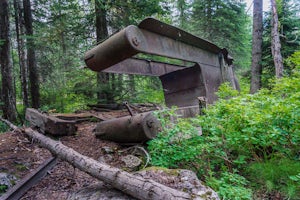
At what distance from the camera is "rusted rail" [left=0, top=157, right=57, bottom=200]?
296cm

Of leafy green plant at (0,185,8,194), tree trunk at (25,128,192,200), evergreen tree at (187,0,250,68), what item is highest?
evergreen tree at (187,0,250,68)

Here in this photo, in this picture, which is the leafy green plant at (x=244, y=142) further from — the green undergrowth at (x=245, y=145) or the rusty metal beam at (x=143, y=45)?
the rusty metal beam at (x=143, y=45)

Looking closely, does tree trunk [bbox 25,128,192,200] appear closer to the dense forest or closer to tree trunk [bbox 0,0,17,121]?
the dense forest

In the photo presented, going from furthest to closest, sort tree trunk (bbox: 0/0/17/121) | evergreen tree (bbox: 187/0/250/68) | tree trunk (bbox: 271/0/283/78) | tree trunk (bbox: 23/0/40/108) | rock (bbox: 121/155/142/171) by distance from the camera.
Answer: evergreen tree (bbox: 187/0/250/68), tree trunk (bbox: 23/0/40/108), tree trunk (bbox: 0/0/17/121), tree trunk (bbox: 271/0/283/78), rock (bbox: 121/155/142/171)

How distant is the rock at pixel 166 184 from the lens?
7.54ft

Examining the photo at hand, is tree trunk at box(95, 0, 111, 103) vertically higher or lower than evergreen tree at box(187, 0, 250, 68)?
lower

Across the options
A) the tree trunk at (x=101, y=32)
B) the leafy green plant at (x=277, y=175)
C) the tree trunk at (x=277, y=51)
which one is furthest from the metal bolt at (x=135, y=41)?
the tree trunk at (x=277, y=51)

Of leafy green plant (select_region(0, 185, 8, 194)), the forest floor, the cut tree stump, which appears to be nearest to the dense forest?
the forest floor

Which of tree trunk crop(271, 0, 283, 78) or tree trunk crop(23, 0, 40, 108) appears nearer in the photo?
tree trunk crop(271, 0, 283, 78)

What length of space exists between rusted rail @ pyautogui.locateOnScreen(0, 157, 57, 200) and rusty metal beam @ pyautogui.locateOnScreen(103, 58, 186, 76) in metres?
2.19

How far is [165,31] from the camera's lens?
3.51 meters

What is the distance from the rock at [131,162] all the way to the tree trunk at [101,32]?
4355mm

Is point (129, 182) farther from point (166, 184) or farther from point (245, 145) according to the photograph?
point (245, 145)

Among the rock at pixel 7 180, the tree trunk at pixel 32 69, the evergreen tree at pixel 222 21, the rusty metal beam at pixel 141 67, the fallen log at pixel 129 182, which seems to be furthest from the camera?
the evergreen tree at pixel 222 21
